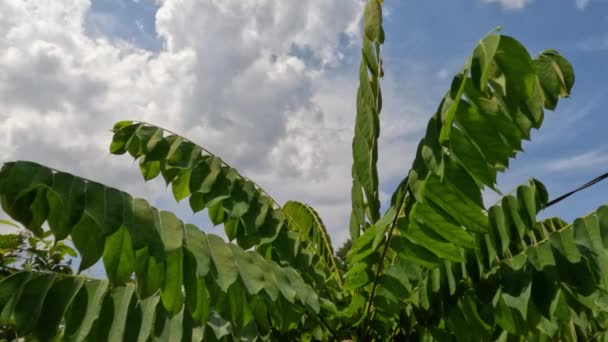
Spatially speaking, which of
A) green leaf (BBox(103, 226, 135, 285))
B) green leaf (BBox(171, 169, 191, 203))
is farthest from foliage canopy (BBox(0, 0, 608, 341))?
green leaf (BBox(171, 169, 191, 203))

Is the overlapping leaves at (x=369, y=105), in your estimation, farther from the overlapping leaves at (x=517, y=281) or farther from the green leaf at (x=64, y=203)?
the green leaf at (x=64, y=203)

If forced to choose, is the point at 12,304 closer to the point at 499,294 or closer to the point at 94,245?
the point at 94,245

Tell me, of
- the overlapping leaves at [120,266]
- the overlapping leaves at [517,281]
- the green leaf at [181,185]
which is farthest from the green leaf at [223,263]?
the green leaf at [181,185]

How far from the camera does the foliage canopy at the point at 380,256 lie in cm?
190

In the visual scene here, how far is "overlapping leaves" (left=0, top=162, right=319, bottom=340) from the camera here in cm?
184

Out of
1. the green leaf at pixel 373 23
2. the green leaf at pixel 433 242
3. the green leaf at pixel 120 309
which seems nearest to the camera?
the green leaf at pixel 120 309

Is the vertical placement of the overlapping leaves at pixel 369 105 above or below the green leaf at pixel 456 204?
above

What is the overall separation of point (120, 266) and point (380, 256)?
1.20m

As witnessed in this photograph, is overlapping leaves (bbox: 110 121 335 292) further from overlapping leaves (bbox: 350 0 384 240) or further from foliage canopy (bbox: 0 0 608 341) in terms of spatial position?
overlapping leaves (bbox: 350 0 384 240)

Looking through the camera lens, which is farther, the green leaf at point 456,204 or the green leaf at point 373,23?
the green leaf at point 373,23

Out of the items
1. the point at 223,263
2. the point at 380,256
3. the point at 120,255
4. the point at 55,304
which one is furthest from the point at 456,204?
the point at 55,304

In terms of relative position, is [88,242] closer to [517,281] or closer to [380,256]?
[380,256]

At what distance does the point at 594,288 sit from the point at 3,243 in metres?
3.19

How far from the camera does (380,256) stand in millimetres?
2684
